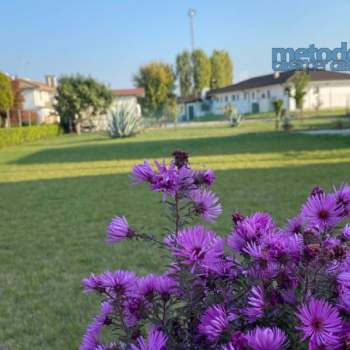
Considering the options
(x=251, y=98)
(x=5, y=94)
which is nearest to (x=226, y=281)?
(x=5, y=94)

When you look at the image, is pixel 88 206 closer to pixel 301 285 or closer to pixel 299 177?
pixel 299 177

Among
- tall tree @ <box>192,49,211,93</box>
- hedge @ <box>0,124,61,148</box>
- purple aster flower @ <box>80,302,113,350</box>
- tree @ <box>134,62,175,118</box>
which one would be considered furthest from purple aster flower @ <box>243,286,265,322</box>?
tall tree @ <box>192,49,211,93</box>

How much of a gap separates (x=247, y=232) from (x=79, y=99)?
1658 inches

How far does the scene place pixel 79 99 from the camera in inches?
1646

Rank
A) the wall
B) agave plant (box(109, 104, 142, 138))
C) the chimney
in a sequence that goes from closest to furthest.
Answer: agave plant (box(109, 104, 142, 138)), the wall, the chimney

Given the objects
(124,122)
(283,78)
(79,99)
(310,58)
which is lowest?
(124,122)

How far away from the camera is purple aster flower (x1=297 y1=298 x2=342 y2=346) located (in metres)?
0.93

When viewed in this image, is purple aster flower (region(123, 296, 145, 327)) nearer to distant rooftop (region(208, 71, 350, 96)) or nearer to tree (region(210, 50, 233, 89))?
distant rooftop (region(208, 71, 350, 96))

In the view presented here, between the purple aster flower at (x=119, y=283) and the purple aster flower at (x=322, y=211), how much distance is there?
0.52m

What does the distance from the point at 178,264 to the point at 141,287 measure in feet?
0.68

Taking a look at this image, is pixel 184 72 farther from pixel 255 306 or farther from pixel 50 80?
pixel 255 306

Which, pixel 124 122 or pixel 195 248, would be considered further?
pixel 124 122

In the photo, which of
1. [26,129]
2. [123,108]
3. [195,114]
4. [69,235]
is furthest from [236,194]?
[195,114]

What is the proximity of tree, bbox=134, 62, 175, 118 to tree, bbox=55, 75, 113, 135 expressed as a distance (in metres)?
20.3
